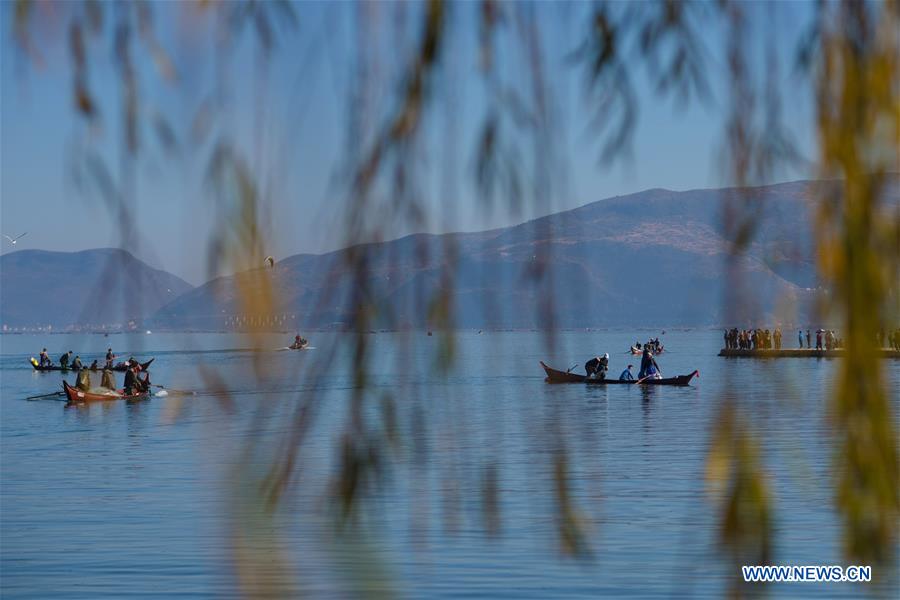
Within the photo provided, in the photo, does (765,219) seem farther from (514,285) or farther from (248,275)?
(248,275)

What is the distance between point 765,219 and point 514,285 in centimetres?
64

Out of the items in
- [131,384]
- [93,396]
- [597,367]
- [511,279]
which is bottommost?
[93,396]

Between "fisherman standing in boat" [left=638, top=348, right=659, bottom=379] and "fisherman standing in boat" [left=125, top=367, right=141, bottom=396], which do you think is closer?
"fisherman standing in boat" [left=125, top=367, right=141, bottom=396]

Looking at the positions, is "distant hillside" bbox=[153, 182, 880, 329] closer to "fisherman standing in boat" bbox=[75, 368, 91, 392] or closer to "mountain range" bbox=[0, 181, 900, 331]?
"mountain range" bbox=[0, 181, 900, 331]

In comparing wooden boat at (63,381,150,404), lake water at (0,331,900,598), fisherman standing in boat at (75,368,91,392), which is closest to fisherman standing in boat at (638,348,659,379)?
lake water at (0,331,900,598)

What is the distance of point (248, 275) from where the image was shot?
9.73ft

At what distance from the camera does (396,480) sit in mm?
3756

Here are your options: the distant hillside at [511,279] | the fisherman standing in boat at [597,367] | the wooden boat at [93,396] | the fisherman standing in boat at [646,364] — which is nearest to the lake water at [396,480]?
the distant hillside at [511,279]

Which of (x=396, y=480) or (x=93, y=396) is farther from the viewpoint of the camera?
(x=93, y=396)

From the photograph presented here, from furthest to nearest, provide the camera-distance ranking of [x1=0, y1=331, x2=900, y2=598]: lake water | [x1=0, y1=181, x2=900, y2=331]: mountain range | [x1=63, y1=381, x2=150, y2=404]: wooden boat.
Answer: [x1=63, y1=381, x2=150, y2=404]: wooden boat → [x1=0, y1=331, x2=900, y2=598]: lake water → [x1=0, y1=181, x2=900, y2=331]: mountain range

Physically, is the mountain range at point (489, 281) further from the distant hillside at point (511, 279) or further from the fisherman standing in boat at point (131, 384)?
→ the fisherman standing in boat at point (131, 384)

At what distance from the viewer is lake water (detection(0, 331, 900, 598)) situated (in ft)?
10.2

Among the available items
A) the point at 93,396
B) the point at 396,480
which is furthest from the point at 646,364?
the point at 396,480

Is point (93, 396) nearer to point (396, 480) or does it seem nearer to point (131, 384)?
point (131, 384)
